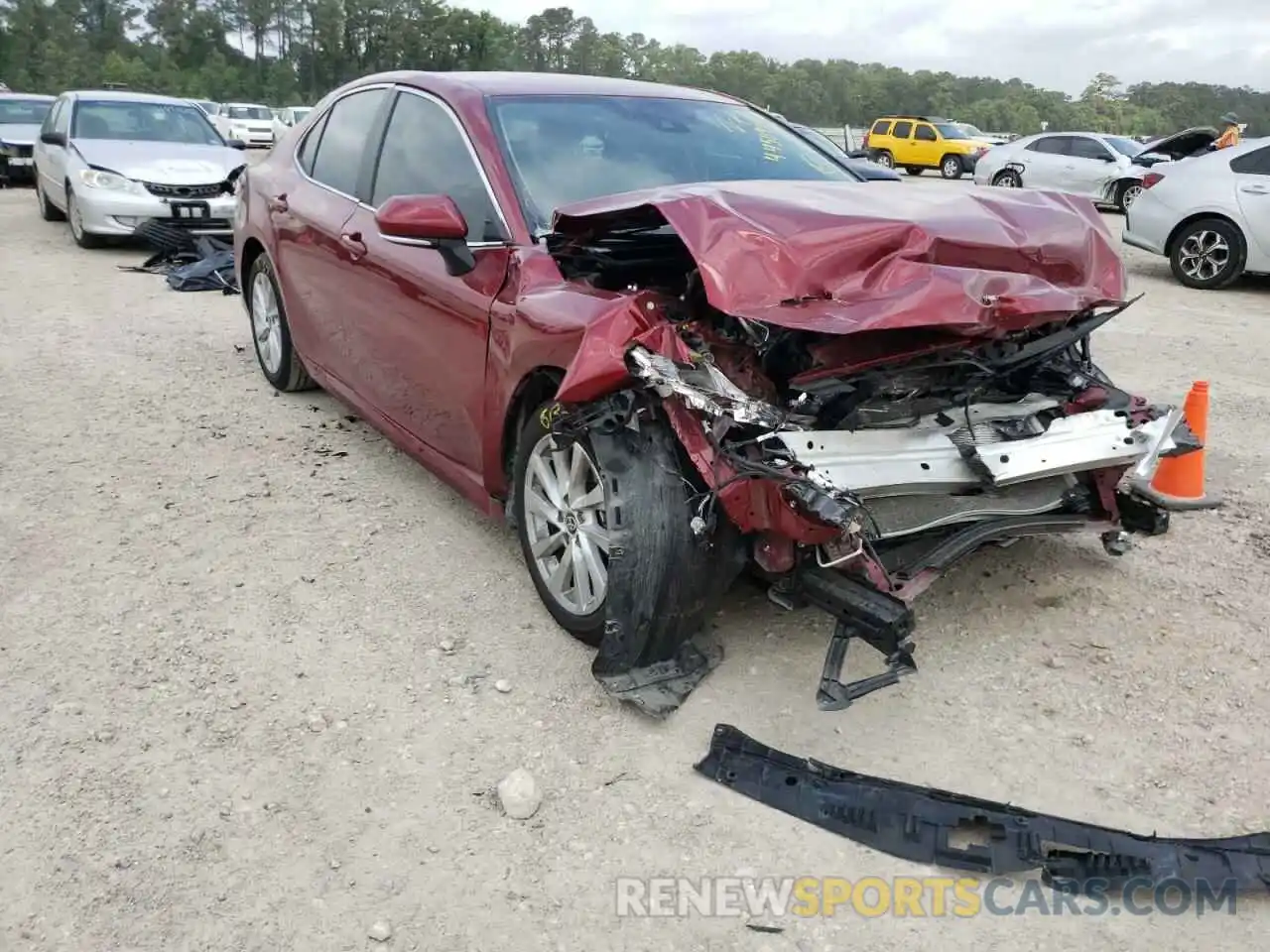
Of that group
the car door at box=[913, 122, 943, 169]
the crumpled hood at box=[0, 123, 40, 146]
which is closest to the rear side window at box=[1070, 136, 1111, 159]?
the car door at box=[913, 122, 943, 169]

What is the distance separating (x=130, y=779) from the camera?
→ 9.05ft

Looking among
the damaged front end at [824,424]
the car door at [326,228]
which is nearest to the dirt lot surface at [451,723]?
the damaged front end at [824,424]

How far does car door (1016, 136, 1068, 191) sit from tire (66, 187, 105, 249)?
14.9 meters

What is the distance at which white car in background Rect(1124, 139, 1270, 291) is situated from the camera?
977cm

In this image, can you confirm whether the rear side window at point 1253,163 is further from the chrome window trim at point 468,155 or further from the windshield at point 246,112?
the windshield at point 246,112

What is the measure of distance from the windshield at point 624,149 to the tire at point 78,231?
8.75 metres

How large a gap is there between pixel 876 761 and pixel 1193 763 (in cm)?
85

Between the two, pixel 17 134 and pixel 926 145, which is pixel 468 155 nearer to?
pixel 17 134

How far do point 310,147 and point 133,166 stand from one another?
6694mm

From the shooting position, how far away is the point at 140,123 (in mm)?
11734

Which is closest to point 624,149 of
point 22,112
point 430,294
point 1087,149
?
point 430,294

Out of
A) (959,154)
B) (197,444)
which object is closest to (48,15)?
(959,154)

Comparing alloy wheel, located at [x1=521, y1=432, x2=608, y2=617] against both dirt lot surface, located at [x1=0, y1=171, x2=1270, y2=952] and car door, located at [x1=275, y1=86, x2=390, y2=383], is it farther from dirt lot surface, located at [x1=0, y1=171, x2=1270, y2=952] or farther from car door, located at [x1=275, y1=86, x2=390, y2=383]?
car door, located at [x1=275, y1=86, x2=390, y2=383]

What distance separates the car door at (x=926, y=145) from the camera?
3042 centimetres
